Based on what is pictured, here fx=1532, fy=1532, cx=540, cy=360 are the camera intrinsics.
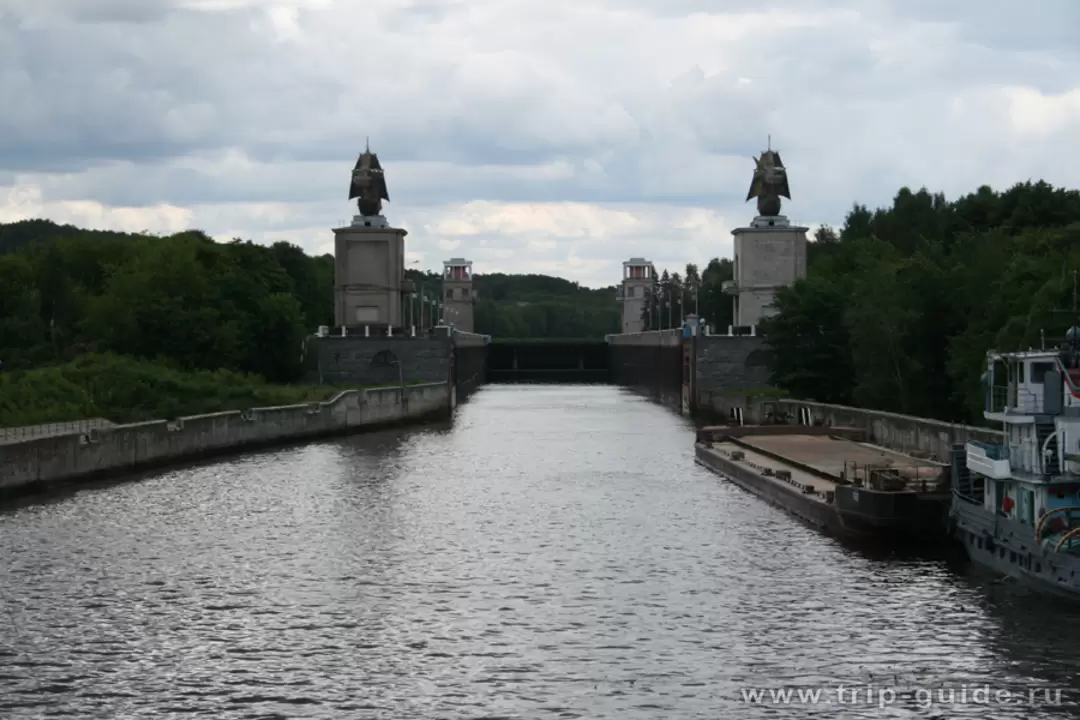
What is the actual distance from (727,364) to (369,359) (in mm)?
26376

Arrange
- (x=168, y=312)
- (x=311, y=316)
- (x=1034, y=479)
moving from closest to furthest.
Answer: (x=1034, y=479), (x=168, y=312), (x=311, y=316)

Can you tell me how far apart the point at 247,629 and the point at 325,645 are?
6.85 ft

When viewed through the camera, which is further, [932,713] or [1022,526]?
[1022,526]

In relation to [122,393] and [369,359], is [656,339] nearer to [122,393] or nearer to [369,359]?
[369,359]

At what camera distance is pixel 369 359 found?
11119cm

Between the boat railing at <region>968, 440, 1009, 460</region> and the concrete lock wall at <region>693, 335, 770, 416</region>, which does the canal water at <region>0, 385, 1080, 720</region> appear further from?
the concrete lock wall at <region>693, 335, 770, 416</region>

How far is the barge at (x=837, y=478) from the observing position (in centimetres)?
3919

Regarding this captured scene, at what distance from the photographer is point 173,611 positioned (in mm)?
31328

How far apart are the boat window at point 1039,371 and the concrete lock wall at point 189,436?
1200 inches

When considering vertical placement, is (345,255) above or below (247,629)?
above

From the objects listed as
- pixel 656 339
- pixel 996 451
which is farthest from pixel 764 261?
pixel 996 451

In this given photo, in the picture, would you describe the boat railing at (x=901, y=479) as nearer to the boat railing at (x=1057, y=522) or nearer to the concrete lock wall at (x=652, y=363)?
the boat railing at (x=1057, y=522)

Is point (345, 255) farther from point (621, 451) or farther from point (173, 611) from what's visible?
point (173, 611)

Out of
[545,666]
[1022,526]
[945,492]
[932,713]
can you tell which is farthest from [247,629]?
[945,492]
